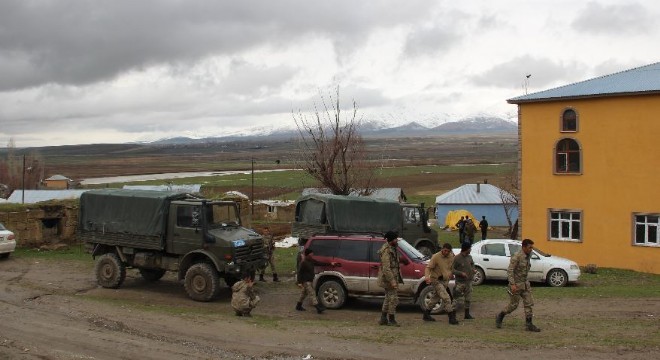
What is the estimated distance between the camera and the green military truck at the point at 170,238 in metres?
15.8

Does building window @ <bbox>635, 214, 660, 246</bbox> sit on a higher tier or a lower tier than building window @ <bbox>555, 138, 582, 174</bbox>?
lower

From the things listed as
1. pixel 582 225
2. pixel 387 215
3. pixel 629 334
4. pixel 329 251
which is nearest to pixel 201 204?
pixel 329 251

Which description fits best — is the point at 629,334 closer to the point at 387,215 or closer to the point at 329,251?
the point at 329,251

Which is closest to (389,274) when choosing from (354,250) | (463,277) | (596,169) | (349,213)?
(463,277)

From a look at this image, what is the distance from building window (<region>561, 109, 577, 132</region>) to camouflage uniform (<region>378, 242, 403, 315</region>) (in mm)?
14758

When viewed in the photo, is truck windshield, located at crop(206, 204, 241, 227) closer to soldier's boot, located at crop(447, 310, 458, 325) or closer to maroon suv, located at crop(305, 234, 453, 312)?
maroon suv, located at crop(305, 234, 453, 312)

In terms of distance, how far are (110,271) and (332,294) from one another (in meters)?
6.23

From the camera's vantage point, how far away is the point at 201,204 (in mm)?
16062

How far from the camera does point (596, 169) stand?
2431cm

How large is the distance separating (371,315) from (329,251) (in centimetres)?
182

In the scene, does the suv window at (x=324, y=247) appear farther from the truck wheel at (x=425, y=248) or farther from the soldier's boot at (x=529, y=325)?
the truck wheel at (x=425, y=248)

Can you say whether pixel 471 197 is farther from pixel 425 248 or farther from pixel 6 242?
A: pixel 6 242

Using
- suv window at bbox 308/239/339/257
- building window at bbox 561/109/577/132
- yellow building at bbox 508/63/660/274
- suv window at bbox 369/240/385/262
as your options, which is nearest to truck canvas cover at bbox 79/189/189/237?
suv window at bbox 308/239/339/257

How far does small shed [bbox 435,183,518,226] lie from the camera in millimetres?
46906
